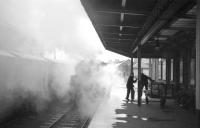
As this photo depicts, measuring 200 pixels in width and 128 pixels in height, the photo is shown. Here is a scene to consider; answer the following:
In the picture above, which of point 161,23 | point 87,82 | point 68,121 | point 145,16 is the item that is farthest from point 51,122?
point 87,82

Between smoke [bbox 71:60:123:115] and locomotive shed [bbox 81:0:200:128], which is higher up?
locomotive shed [bbox 81:0:200:128]

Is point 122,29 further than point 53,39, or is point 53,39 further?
→ point 53,39

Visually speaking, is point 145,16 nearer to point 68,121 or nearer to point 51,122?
point 51,122

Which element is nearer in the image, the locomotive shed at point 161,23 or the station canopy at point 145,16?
the locomotive shed at point 161,23

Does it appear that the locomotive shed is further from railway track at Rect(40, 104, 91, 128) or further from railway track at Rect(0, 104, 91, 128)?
railway track at Rect(0, 104, 91, 128)

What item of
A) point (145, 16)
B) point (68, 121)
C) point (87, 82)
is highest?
point (145, 16)

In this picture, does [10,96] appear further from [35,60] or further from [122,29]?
[122,29]

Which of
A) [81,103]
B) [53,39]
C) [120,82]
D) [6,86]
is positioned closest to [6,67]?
[6,86]

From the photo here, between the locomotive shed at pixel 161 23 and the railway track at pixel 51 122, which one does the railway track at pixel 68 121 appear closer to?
the railway track at pixel 51 122

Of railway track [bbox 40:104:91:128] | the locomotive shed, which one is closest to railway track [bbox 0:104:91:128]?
railway track [bbox 40:104:91:128]

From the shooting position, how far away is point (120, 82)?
145 feet

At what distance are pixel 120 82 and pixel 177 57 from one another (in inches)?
1078

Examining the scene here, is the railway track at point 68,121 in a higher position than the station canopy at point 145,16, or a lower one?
lower

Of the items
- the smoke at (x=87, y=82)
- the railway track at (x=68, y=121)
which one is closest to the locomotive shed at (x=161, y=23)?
the railway track at (x=68, y=121)
